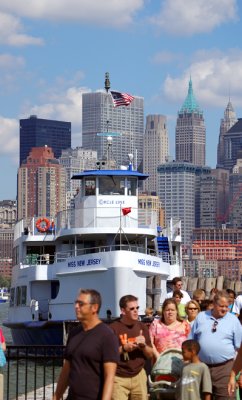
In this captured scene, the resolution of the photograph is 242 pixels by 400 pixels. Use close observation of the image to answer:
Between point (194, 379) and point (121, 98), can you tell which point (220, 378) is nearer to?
point (194, 379)

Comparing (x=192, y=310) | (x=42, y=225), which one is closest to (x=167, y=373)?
(x=192, y=310)

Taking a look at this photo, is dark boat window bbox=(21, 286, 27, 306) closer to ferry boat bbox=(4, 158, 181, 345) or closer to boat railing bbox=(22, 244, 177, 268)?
ferry boat bbox=(4, 158, 181, 345)

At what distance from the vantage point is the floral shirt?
12.8m

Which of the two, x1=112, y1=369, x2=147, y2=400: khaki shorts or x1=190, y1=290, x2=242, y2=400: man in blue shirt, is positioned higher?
x1=190, y1=290, x2=242, y2=400: man in blue shirt

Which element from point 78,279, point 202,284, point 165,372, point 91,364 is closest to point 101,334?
point 91,364

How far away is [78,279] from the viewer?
116 ft

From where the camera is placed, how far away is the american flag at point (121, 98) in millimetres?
43500

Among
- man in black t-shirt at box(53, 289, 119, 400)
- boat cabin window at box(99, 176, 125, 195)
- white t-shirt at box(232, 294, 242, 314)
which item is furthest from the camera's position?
boat cabin window at box(99, 176, 125, 195)

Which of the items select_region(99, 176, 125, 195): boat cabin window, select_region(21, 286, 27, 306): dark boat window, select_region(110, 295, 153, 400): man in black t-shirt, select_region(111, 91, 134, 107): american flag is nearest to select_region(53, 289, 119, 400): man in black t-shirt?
select_region(110, 295, 153, 400): man in black t-shirt

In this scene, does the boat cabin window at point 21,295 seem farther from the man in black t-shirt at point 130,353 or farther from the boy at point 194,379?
the man in black t-shirt at point 130,353

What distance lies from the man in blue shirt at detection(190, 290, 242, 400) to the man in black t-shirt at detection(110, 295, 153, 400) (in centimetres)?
81

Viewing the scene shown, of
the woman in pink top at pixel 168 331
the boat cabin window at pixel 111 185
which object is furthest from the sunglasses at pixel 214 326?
the boat cabin window at pixel 111 185

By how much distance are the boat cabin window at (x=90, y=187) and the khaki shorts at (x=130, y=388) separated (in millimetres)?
25625

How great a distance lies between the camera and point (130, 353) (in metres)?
11.6
